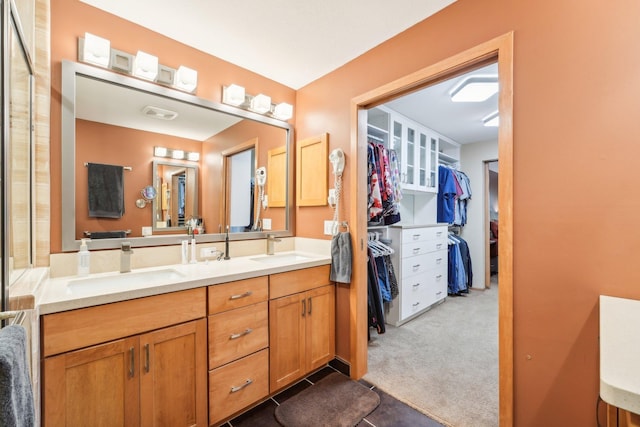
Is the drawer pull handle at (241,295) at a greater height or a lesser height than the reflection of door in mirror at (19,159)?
lesser

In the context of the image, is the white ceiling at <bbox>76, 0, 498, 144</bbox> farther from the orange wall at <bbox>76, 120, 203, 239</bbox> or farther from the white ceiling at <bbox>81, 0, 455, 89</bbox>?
the orange wall at <bbox>76, 120, 203, 239</bbox>

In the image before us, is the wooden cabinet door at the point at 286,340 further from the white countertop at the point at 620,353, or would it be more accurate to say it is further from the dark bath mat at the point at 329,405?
the white countertop at the point at 620,353

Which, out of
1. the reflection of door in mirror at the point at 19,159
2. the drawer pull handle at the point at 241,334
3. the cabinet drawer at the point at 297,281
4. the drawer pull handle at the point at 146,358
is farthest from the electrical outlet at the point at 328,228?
the reflection of door in mirror at the point at 19,159

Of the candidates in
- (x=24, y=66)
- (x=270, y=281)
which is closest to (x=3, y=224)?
(x=24, y=66)

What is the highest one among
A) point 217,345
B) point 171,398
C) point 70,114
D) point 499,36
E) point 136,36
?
point 136,36

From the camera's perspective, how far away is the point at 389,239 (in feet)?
9.85

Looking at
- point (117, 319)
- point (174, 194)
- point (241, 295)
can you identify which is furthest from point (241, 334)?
point (174, 194)

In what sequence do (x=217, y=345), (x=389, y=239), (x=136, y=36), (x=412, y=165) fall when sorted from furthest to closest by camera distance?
(x=412, y=165), (x=389, y=239), (x=136, y=36), (x=217, y=345)

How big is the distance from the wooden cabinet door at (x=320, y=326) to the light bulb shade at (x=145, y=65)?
1834mm

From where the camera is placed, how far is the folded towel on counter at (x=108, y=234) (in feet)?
5.21

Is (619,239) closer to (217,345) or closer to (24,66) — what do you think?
(217,345)

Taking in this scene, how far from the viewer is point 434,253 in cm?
347

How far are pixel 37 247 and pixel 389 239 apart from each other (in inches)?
110

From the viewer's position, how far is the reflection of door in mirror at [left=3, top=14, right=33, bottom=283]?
39.4 inches
